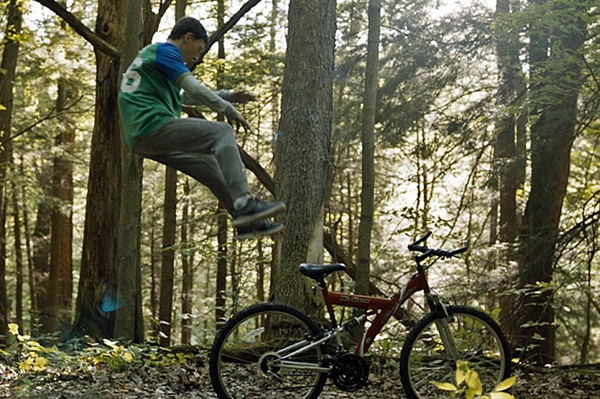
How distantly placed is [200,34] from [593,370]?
214 inches

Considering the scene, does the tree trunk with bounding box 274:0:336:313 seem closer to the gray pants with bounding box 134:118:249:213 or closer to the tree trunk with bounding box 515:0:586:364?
the gray pants with bounding box 134:118:249:213

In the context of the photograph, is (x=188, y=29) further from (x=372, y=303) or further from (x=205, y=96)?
(x=372, y=303)

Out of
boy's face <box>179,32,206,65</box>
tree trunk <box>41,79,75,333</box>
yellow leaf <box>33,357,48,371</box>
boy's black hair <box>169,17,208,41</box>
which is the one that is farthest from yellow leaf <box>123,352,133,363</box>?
tree trunk <box>41,79,75,333</box>

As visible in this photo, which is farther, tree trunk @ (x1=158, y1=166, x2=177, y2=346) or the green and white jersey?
tree trunk @ (x1=158, y1=166, x2=177, y2=346)

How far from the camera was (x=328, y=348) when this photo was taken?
17.4ft

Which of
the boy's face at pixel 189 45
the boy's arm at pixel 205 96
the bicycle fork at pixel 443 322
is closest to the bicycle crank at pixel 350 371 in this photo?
the bicycle fork at pixel 443 322

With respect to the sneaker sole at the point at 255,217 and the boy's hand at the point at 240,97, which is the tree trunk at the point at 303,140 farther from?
the sneaker sole at the point at 255,217

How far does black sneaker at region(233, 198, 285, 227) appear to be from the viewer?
15.5 ft

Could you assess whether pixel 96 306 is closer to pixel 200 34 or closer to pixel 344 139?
pixel 344 139

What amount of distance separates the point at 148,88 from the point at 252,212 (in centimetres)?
106

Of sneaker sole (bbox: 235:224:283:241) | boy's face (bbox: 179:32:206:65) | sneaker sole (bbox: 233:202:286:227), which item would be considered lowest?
sneaker sole (bbox: 235:224:283:241)

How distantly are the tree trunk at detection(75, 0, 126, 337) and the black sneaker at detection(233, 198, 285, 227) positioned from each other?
20.5ft

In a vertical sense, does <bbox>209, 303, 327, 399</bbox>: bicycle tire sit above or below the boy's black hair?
below

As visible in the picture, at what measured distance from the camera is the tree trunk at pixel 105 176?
1052 centimetres
